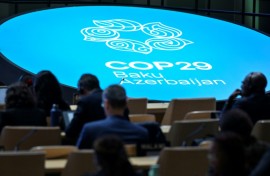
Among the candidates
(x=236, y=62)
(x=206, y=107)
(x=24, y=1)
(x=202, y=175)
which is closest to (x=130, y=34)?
(x=236, y=62)

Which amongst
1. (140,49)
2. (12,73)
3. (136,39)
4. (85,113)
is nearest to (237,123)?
(85,113)

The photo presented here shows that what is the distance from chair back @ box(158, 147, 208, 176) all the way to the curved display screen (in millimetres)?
5186

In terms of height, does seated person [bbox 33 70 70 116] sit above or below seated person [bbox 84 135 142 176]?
below

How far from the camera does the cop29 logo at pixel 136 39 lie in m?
12.6

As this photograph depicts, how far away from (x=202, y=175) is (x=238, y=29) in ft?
26.8

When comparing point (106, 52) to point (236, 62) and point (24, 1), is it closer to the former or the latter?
point (236, 62)

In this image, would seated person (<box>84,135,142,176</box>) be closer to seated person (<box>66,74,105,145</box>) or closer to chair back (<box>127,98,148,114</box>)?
seated person (<box>66,74,105,145</box>)

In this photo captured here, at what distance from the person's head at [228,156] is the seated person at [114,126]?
64.3 inches

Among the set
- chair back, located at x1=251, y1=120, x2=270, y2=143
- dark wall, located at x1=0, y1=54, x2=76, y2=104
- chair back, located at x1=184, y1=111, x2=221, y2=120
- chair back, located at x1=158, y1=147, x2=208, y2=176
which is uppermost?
chair back, located at x1=158, y1=147, x2=208, y2=176

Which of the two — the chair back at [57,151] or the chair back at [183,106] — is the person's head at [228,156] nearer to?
the chair back at [57,151]

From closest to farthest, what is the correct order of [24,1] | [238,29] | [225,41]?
[225,41] < [238,29] < [24,1]

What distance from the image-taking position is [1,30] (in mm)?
12945

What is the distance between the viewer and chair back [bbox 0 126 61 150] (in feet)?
21.4

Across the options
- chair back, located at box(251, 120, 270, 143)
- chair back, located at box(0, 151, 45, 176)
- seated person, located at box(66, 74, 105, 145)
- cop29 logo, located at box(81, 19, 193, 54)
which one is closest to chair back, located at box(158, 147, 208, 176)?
chair back, located at box(0, 151, 45, 176)
